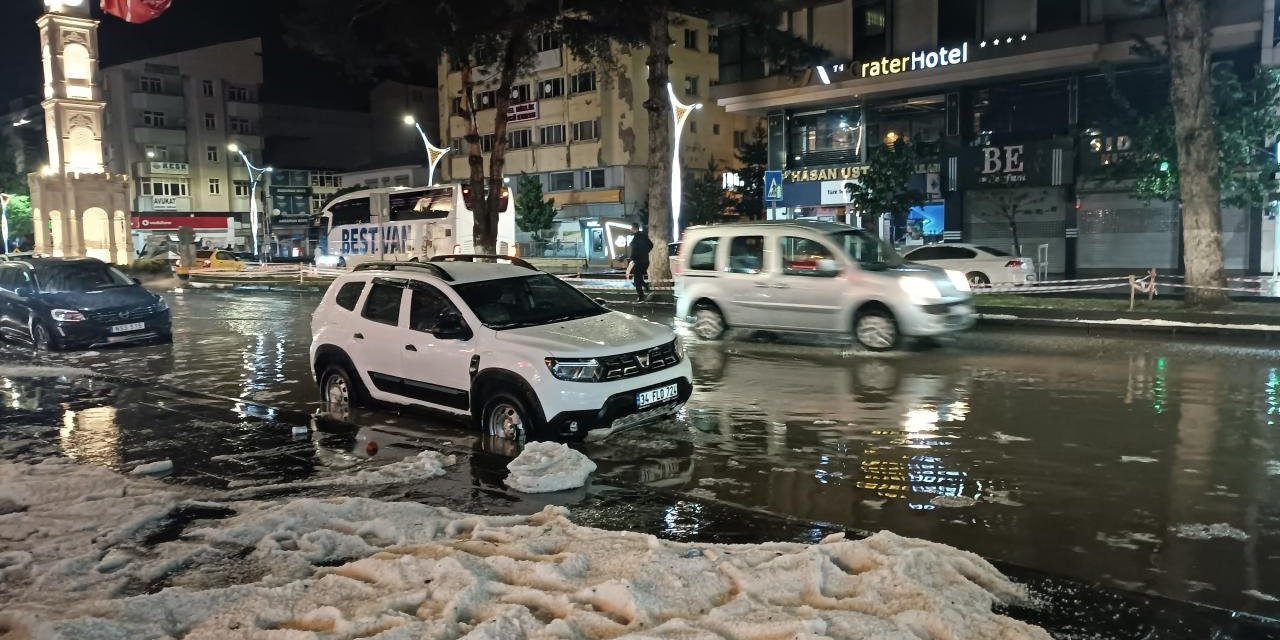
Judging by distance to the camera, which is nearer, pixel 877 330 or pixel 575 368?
pixel 575 368

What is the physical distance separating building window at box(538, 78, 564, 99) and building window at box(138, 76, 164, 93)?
36.1 meters

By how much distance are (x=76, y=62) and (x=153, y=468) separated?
1690 inches

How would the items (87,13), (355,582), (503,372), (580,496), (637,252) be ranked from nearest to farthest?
1. (355,582)
2. (580,496)
3. (503,372)
4. (637,252)
5. (87,13)

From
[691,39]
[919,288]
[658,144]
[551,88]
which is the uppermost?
[691,39]

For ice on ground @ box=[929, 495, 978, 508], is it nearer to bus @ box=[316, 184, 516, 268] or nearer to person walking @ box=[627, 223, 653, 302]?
person walking @ box=[627, 223, 653, 302]

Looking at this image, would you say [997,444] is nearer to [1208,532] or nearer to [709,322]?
[1208,532]

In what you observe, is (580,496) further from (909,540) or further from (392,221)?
(392,221)

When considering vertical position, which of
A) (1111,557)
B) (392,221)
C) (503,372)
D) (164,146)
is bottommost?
(1111,557)

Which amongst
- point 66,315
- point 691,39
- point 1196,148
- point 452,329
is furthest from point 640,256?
point 691,39

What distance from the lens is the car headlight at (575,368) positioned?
7.79 metres

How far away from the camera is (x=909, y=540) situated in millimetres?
5129

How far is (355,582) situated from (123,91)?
78298mm

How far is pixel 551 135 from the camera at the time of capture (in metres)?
56.0

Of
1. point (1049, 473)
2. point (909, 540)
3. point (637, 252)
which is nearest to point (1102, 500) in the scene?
point (1049, 473)
